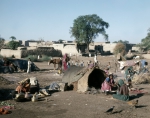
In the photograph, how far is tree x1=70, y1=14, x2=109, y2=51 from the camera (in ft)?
179

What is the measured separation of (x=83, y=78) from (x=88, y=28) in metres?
44.9

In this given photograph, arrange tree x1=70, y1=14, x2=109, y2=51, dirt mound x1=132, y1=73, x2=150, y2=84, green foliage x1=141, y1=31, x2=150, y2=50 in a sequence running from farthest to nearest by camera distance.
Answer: tree x1=70, y1=14, x2=109, y2=51, green foliage x1=141, y1=31, x2=150, y2=50, dirt mound x1=132, y1=73, x2=150, y2=84

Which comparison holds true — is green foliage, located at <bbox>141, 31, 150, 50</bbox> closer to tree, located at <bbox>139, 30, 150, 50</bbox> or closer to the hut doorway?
tree, located at <bbox>139, 30, 150, 50</bbox>

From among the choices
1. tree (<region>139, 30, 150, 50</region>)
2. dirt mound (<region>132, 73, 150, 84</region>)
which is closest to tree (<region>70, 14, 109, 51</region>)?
tree (<region>139, 30, 150, 50</region>)

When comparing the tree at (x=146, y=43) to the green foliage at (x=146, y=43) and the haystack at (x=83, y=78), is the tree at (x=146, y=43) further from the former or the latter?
the haystack at (x=83, y=78)

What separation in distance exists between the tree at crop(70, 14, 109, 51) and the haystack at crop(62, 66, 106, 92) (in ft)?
134

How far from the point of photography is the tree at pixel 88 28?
54.7 metres

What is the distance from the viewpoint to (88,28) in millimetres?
55656

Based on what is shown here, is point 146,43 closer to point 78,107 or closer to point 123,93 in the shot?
point 123,93

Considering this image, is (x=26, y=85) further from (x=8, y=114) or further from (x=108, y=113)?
(x=108, y=113)

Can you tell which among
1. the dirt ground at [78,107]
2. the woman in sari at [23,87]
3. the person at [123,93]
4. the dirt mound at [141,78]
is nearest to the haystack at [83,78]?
the dirt ground at [78,107]

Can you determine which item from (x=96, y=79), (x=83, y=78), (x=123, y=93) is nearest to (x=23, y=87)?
(x=83, y=78)

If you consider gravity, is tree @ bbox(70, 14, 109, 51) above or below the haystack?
above

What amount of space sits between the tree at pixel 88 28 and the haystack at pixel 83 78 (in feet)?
134
